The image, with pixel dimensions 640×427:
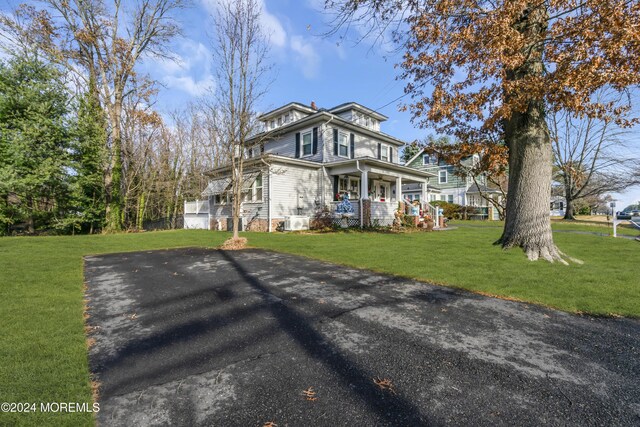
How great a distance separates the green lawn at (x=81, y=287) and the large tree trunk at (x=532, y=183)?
61 centimetres

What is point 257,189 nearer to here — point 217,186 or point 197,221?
point 217,186

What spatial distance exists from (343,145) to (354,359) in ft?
56.7

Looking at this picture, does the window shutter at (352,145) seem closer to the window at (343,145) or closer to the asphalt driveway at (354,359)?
the window at (343,145)

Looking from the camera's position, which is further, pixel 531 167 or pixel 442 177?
pixel 442 177

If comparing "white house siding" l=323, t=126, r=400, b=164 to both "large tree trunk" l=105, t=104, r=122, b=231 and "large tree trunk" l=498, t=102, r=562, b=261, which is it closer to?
"large tree trunk" l=498, t=102, r=562, b=261

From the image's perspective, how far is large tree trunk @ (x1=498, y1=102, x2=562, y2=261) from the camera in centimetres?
746

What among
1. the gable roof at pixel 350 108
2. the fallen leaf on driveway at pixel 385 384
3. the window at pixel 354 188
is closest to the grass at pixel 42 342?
the fallen leaf on driveway at pixel 385 384

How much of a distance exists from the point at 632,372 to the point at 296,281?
4402 millimetres

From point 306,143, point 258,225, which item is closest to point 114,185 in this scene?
point 258,225

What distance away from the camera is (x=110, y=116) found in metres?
17.8

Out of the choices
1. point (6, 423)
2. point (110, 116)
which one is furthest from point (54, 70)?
point (6, 423)

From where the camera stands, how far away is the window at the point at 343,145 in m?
18.6

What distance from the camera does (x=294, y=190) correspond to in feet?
55.1

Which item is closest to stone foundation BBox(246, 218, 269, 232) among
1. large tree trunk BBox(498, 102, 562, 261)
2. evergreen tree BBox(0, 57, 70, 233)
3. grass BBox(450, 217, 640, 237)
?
evergreen tree BBox(0, 57, 70, 233)
